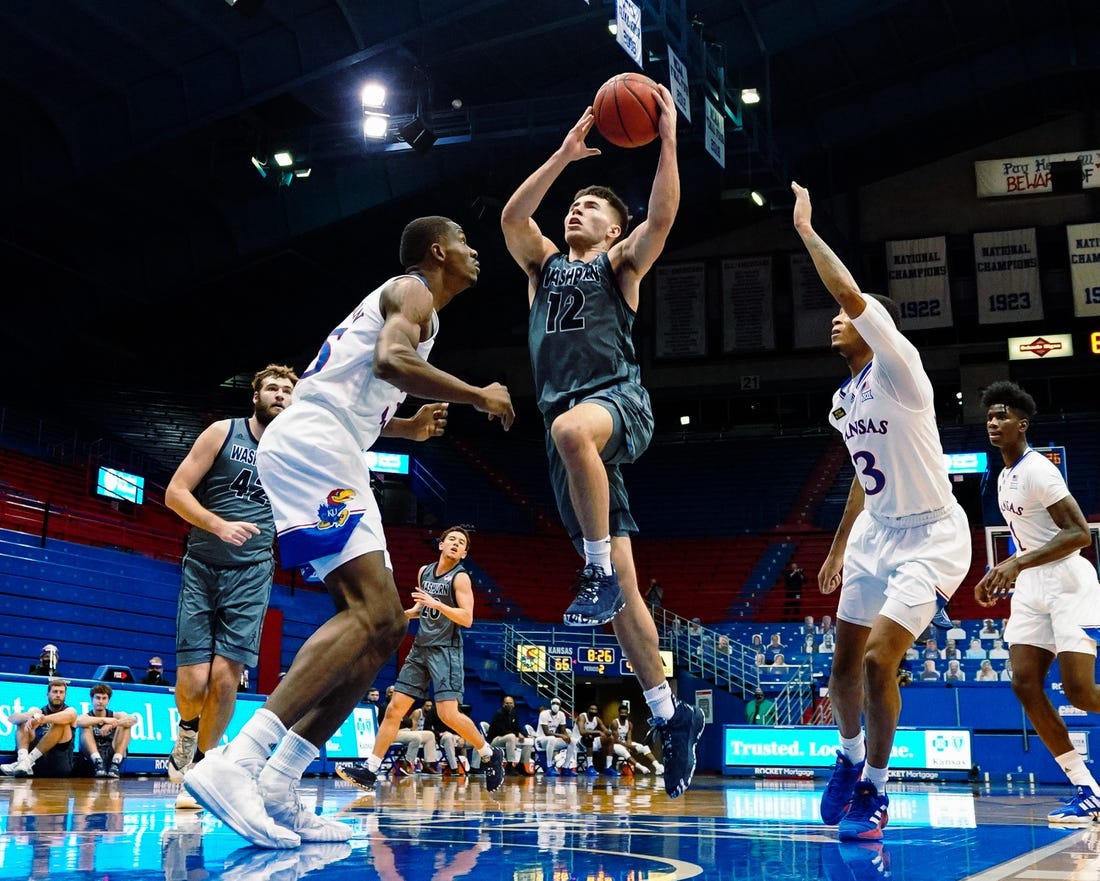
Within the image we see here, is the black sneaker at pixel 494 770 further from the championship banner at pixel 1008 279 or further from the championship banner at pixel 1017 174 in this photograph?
the championship banner at pixel 1017 174

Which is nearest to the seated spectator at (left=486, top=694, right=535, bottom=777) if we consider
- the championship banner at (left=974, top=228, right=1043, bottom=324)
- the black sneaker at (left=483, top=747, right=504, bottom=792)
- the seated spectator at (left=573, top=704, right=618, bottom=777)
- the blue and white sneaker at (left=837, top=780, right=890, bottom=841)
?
the seated spectator at (left=573, top=704, right=618, bottom=777)

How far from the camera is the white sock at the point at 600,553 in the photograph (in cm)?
405

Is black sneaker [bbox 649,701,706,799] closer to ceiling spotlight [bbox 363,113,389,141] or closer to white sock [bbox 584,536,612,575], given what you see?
white sock [bbox 584,536,612,575]

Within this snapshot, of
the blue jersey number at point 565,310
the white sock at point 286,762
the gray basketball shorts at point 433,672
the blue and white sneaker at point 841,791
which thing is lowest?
the blue and white sneaker at point 841,791

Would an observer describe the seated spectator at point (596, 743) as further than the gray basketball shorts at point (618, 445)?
Yes

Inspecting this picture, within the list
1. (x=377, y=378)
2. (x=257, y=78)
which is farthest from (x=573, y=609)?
(x=257, y=78)

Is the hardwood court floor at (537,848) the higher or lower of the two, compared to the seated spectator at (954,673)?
lower

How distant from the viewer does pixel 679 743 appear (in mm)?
4121

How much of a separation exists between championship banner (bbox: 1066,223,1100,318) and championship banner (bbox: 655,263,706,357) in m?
8.82

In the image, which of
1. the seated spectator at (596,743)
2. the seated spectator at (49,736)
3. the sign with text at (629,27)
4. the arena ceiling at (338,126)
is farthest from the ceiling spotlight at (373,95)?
the seated spectator at (596,743)

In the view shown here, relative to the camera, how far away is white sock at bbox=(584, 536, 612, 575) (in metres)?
4.05

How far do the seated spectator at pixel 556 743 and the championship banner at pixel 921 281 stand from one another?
1435 centimetres

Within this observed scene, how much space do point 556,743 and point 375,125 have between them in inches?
399

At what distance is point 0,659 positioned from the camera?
14.1 meters
